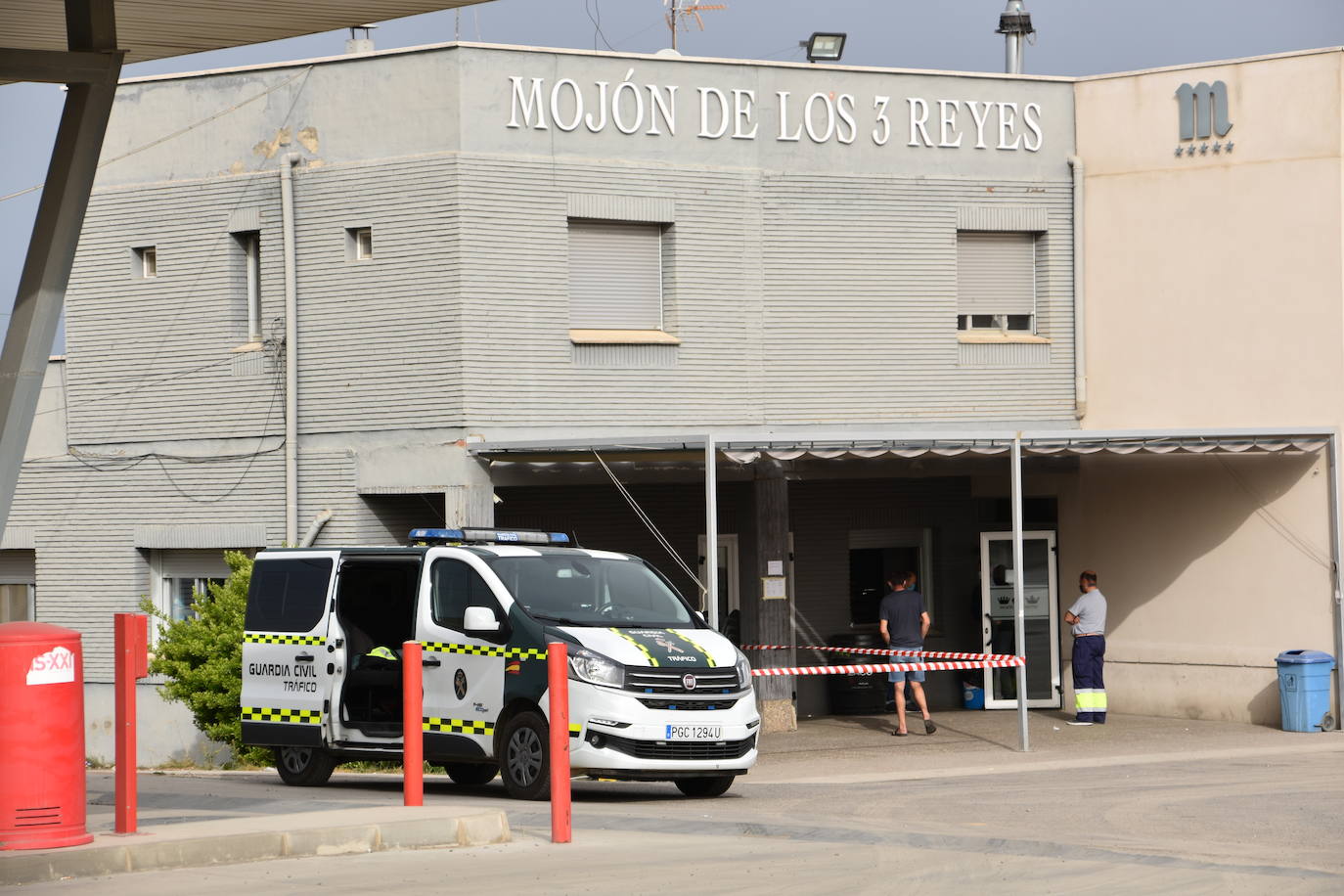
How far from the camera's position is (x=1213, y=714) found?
22.0 meters

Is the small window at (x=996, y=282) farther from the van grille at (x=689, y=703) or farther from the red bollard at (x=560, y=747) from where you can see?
the red bollard at (x=560, y=747)

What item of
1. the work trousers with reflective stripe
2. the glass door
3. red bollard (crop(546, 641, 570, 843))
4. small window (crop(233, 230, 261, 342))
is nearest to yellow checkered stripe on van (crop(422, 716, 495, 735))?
red bollard (crop(546, 641, 570, 843))

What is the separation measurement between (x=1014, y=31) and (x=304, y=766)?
1490cm

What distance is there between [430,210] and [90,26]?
9829mm

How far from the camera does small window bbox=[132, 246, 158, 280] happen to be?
22.6 m

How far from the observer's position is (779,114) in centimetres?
2203

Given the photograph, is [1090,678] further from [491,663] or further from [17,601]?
[17,601]

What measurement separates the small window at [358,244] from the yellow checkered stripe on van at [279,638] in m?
5.70

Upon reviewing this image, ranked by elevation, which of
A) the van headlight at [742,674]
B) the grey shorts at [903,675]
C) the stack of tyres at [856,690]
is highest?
the van headlight at [742,674]

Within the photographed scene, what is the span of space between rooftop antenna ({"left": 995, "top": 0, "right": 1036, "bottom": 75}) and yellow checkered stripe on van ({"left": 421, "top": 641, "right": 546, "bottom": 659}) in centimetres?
1435

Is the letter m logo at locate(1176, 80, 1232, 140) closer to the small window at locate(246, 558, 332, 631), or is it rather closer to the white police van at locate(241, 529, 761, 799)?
the white police van at locate(241, 529, 761, 799)

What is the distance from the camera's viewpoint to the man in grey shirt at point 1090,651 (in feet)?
71.1

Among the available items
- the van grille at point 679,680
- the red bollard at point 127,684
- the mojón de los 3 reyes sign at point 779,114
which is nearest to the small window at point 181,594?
the mojón de los 3 reyes sign at point 779,114

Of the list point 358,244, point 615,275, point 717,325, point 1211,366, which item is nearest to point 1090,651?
point 1211,366
